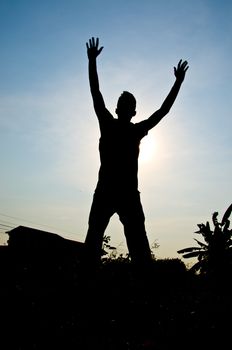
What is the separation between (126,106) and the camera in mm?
5172

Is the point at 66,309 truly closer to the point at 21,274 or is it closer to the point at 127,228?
A: the point at 127,228

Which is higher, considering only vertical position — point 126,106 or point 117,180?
point 126,106

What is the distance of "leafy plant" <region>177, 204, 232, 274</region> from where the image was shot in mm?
8891

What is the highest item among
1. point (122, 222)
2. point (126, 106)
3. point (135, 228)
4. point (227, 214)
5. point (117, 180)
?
point (126, 106)

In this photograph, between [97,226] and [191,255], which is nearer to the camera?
[97,226]

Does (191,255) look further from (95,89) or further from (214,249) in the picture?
(95,89)

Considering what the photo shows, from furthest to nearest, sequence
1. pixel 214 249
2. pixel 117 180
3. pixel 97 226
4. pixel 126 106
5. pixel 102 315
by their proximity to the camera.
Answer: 1. pixel 214 249
2. pixel 126 106
3. pixel 117 180
4. pixel 97 226
5. pixel 102 315

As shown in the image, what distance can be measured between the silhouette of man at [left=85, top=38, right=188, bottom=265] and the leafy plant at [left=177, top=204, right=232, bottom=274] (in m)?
4.78

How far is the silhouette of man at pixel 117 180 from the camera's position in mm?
4809

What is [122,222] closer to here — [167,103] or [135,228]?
[135,228]

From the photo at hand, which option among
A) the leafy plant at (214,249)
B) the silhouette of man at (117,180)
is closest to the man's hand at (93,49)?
the silhouette of man at (117,180)

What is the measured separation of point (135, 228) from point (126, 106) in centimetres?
194

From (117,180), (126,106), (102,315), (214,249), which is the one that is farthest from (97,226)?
(214,249)

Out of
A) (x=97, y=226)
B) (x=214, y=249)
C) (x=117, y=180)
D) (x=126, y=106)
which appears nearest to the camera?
(x=97, y=226)
